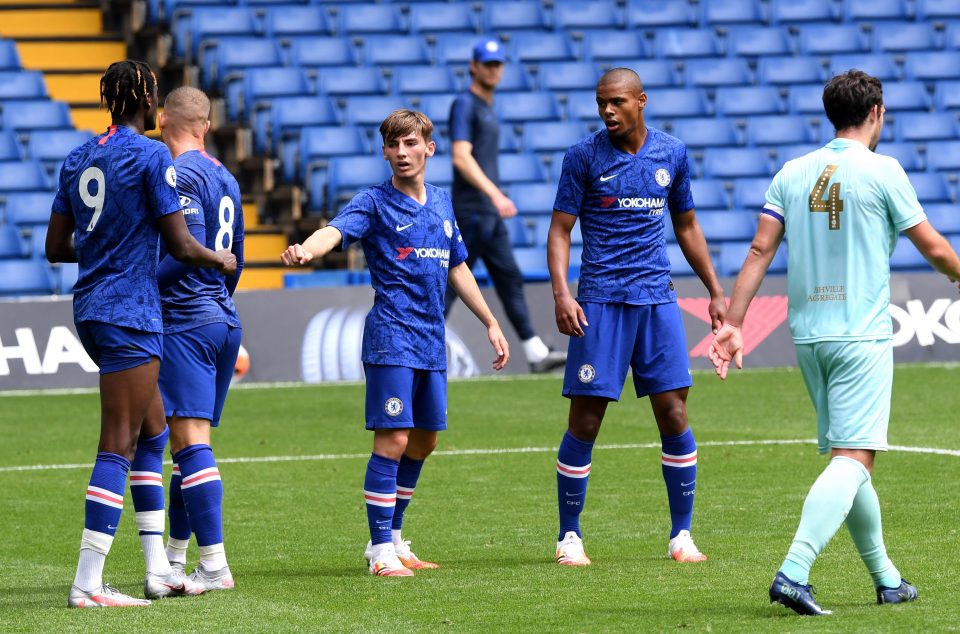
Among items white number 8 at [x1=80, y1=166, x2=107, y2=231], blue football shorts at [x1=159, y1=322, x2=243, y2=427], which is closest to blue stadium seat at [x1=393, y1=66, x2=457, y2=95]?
blue football shorts at [x1=159, y1=322, x2=243, y2=427]

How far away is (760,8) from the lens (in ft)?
78.8

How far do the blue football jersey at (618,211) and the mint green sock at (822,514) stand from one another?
1.75 m

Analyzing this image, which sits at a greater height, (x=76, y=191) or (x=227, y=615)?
(x=76, y=191)

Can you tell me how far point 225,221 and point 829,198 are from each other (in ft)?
8.00

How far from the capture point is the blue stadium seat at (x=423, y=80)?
20.9 meters

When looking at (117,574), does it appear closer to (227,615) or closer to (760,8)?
(227,615)

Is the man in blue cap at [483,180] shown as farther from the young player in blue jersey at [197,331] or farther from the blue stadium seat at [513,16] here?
the blue stadium seat at [513,16]

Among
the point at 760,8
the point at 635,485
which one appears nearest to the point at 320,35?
the point at 760,8

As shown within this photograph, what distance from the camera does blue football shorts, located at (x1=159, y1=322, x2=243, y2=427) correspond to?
6.55 m

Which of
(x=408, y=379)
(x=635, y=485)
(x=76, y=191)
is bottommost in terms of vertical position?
(x=635, y=485)

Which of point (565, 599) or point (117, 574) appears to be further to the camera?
point (117, 574)

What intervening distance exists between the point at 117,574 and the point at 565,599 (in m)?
2.07

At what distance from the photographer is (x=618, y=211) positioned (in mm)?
7117

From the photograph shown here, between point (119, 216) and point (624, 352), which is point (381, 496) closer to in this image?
point (624, 352)
